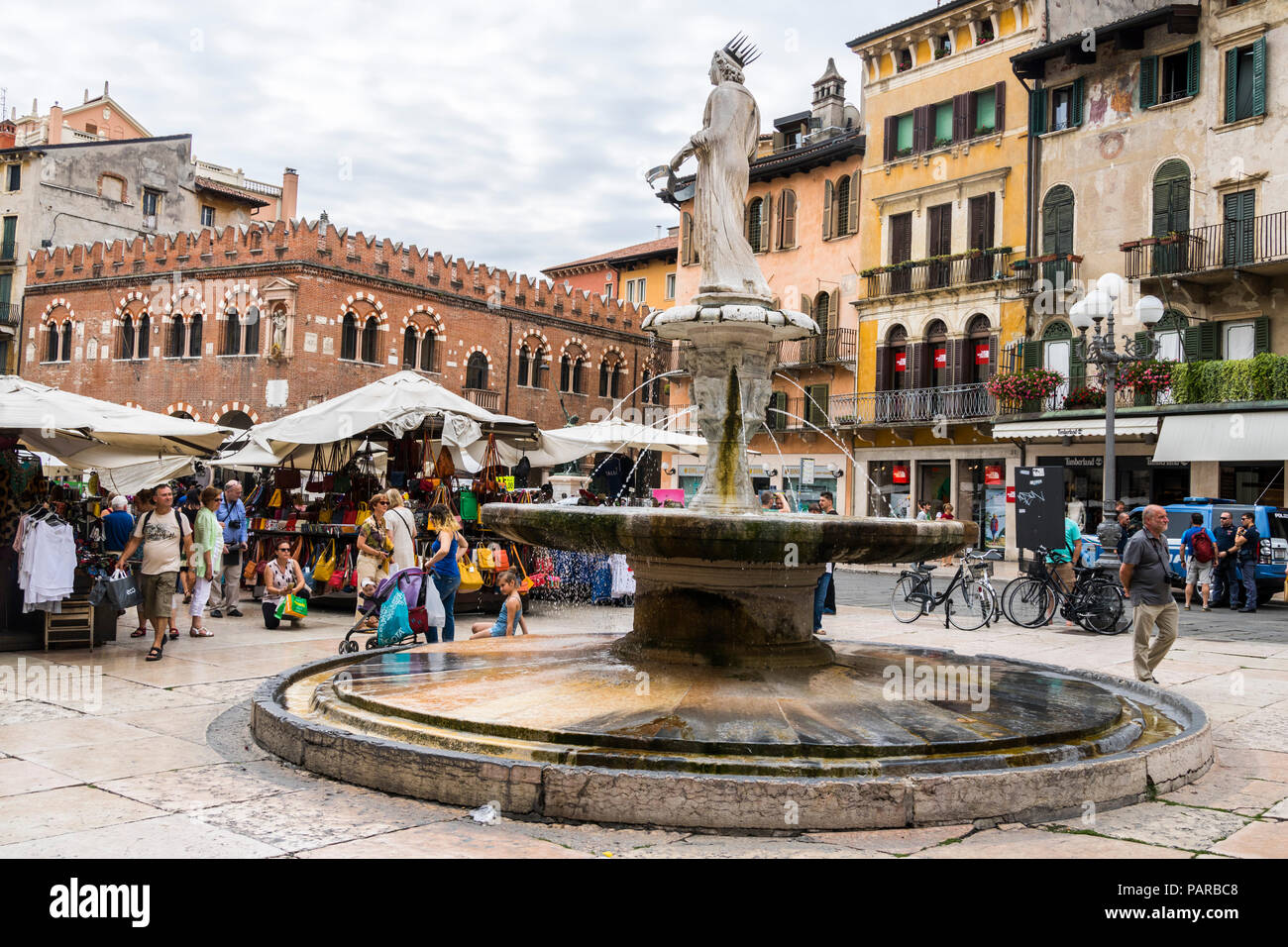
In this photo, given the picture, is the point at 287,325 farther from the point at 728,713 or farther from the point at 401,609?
the point at 728,713

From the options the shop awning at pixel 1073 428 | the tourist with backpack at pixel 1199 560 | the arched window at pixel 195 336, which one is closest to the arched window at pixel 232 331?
the arched window at pixel 195 336

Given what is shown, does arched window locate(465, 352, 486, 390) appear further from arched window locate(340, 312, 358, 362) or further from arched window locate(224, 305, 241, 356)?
arched window locate(224, 305, 241, 356)

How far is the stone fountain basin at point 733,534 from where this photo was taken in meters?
6.05

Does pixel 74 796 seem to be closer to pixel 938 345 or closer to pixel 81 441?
pixel 81 441

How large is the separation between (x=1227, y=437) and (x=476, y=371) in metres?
26.3

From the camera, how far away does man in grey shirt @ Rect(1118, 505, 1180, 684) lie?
8.59 meters

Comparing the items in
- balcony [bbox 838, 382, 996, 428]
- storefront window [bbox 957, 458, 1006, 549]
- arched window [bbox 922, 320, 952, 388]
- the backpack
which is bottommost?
the backpack

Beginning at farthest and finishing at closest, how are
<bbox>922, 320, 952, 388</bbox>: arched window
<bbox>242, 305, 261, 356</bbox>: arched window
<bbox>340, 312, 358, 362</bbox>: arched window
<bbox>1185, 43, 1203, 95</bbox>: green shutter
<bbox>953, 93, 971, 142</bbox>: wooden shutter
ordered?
<bbox>340, 312, 358, 362</bbox>: arched window
<bbox>242, 305, 261, 356</bbox>: arched window
<bbox>922, 320, 952, 388</bbox>: arched window
<bbox>953, 93, 971, 142</bbox>: wooden shutter
<bbox>1185, 43, 1203, 95</bbox>: green shutter

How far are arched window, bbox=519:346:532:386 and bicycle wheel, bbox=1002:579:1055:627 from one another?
97.7 feet

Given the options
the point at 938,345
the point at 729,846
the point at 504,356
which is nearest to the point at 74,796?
the point at 729,846

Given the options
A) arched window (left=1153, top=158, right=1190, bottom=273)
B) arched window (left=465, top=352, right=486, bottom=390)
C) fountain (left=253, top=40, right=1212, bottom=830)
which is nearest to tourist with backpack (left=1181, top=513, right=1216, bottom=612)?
arched window (left=1153, top=158, right=1190, bottom=273)

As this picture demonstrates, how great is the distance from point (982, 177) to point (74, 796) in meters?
30.6

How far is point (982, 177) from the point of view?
30719mm

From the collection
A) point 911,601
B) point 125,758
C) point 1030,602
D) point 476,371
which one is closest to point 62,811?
point 125,758
